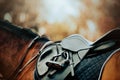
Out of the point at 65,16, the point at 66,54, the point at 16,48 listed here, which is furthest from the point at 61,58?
the point at 65,16

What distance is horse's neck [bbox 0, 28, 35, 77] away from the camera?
169 centimetres

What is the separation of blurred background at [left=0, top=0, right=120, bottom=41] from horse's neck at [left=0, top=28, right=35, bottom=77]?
2455 mm

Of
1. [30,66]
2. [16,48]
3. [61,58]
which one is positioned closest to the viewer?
[61,58]

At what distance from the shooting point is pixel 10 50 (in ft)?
5.67

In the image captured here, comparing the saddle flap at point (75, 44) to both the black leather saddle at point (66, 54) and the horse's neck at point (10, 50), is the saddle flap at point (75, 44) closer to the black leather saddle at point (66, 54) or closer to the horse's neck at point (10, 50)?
the black leather saddle at point (66, 54)

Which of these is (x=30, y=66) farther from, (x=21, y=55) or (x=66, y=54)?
(x=66, y=54)

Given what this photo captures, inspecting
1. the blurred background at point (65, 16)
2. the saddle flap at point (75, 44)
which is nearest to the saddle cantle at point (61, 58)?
the saddle flap at point (75, 44)

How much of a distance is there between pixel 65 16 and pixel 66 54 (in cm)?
279

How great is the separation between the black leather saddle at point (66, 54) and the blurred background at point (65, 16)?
264 centimetres

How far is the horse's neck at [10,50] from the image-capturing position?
66.4 inches

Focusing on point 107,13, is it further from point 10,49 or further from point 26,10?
point 10,49

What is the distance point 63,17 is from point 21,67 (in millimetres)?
2669

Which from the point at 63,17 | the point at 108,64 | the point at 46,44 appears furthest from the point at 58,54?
the point at 63,17

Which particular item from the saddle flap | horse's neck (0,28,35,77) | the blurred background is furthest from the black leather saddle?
the blurred background
